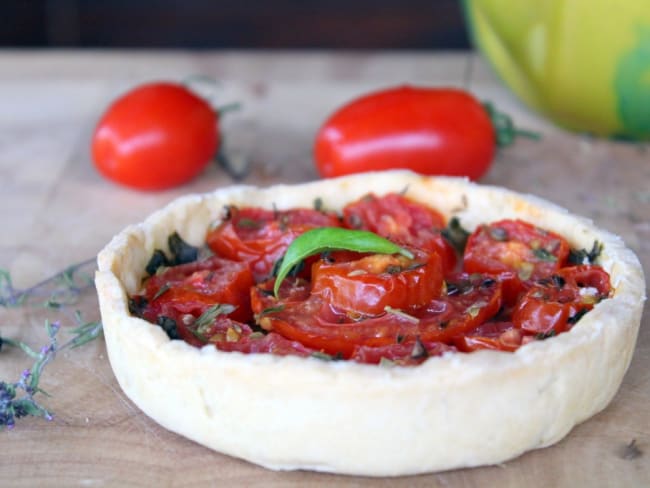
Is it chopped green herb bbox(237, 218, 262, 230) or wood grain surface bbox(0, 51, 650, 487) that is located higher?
chopped green herb bbox(237, 218, 262, 230)

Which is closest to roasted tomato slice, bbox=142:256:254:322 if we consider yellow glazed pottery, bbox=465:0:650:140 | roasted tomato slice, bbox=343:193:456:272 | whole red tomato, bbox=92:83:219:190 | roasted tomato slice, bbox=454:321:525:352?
roasted tomato slice, bbox=343:193:456:272

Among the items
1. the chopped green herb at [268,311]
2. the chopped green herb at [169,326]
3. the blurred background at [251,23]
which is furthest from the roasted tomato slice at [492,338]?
the blurred background at [251,23]

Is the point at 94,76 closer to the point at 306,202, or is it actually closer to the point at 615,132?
the point at 306,202

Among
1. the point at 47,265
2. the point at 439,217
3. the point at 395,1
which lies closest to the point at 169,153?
the point at 47,265

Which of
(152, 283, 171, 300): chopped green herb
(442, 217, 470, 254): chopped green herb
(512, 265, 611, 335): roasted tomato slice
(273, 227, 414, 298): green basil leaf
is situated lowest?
(152, 283, 171, 300): chopped green herb

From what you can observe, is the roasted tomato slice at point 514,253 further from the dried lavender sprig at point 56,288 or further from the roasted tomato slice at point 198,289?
the dried lavender sprig at point 56,288

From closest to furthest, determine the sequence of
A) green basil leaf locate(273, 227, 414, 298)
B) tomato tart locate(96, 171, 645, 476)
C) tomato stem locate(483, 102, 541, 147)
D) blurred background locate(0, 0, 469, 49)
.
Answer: tomato tart locate(96, 171, 645, 476), green basil leaf locate(273, 227, 414, 298), tomato stem locate(483, 102, 541, 147), blurred background locate(0, 0, 469, 49)

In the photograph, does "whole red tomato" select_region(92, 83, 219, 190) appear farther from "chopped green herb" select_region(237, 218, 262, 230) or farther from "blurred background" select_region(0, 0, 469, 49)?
"blurred background" select_region(0, 0, 469, 49)
